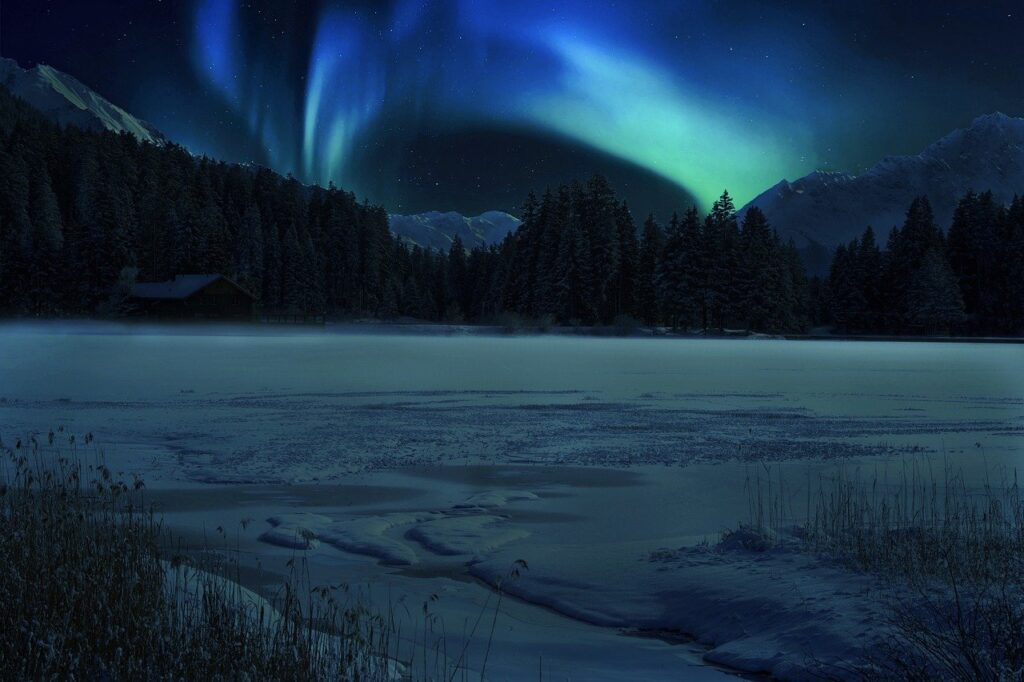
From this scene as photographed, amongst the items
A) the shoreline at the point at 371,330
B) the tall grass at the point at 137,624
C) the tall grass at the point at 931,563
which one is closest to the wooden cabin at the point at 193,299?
the shoreline at the point at 371,330

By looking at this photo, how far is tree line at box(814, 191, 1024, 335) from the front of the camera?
87000 mm

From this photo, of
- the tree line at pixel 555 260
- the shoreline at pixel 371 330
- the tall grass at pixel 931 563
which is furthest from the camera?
the tree line at pixel 555 260

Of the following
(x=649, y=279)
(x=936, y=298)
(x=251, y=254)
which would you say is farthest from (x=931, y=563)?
(x=251, y=254)

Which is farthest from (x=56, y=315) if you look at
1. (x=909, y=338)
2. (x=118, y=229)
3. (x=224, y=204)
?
(x=909, y=338)

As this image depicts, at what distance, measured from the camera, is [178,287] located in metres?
88.6

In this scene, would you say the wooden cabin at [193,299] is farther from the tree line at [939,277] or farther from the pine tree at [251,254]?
the tree line at [939,277]

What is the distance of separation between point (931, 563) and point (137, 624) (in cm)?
610

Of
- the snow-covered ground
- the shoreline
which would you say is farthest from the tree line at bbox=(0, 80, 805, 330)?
the snow-covered ground

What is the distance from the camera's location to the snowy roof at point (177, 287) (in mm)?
87312

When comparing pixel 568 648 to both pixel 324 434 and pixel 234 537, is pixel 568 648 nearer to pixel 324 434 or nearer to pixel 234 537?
pixel 234 537

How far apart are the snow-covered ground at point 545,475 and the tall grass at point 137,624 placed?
114 cm

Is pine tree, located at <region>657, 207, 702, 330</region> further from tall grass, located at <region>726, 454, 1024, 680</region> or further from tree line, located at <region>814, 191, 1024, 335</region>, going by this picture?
tall grass, located at <region>726, 454, 1024, 680</region>

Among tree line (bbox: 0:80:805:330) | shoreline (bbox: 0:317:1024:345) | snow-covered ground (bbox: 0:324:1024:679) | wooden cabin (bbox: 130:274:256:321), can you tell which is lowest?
snow-covered ground (bbox: 0:324:1024:679)

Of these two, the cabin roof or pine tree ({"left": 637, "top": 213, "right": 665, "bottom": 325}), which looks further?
pine tree ({"left": 637, "top": 213, "right": 665, "bottom": 325})
